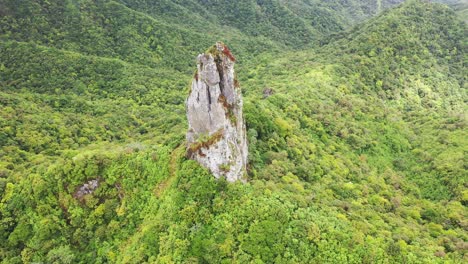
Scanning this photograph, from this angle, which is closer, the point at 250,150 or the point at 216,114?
the point at 216,114

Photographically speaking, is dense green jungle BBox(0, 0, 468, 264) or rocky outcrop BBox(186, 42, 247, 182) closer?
dense green jungle BBox(0, 0, 468, 264)

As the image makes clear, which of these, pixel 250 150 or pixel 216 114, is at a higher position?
pixel 216 114

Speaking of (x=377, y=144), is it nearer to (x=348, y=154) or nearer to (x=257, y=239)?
(x=348, y=154)

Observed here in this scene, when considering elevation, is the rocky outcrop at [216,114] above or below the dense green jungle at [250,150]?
above

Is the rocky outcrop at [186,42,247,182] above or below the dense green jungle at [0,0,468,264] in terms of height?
above
